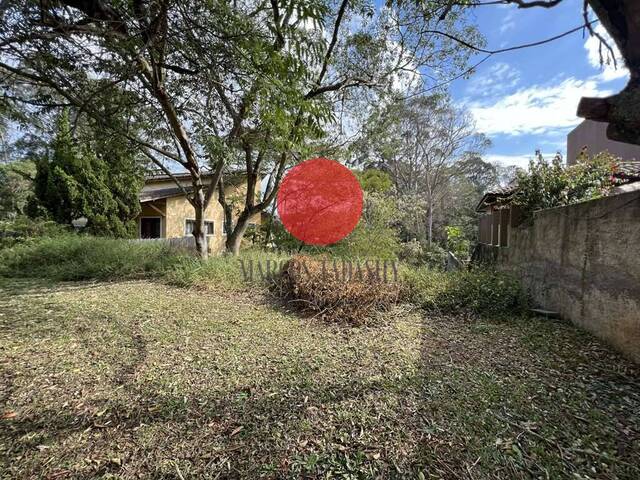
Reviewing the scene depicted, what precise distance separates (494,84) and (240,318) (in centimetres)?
670

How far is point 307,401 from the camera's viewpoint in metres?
1.92

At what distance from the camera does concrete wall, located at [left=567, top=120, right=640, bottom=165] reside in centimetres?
805

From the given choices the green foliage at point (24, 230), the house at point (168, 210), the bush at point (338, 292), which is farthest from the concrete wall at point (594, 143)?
the green foliage at point (24, 230)

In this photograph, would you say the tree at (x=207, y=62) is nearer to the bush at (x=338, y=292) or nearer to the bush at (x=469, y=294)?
the bush at (x=338, y=292)

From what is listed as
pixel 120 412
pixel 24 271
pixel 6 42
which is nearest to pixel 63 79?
pixel 6 42

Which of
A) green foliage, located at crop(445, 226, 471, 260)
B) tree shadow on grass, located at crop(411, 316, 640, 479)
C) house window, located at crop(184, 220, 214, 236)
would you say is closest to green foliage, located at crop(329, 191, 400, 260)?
tree shadow on grass, located at crop(411, 316, 640, 479)

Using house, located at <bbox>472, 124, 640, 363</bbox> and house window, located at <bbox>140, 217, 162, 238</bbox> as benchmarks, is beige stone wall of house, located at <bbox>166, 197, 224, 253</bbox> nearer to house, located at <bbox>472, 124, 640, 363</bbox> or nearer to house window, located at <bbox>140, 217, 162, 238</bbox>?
house window, located at <bbox>140, 217, 162, 238</bbox>

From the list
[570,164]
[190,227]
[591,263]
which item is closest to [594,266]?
[591,263]

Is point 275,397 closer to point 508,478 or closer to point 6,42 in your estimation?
point 508,478

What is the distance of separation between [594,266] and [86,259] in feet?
26.2

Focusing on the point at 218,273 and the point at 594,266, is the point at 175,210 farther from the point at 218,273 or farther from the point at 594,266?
the point at 594,266

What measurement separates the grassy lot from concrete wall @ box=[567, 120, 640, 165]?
7819mm

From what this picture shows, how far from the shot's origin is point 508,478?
1.34m

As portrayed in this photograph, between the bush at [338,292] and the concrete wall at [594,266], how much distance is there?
1874 millimetres
